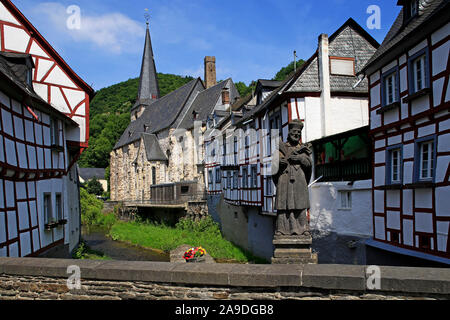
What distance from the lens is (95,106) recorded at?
10488cm

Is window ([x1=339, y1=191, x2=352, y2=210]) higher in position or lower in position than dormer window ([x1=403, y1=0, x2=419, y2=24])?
lower

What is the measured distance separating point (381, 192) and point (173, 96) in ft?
154

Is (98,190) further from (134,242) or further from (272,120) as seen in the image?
(272,120)

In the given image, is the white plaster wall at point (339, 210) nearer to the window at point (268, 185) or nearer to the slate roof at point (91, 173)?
the window at point (268, 185)

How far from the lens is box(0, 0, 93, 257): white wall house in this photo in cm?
1057

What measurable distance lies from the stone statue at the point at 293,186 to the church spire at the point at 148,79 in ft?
206

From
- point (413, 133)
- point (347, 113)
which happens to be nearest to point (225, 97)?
point (347, 113)

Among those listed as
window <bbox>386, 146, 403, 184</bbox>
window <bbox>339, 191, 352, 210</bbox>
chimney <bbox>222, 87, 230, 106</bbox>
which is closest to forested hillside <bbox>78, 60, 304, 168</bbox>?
chimney <bbox>222, 87, 230, 106</bbox>

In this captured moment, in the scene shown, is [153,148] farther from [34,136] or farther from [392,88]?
[392,88]

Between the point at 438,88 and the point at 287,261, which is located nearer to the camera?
the point at 287,261

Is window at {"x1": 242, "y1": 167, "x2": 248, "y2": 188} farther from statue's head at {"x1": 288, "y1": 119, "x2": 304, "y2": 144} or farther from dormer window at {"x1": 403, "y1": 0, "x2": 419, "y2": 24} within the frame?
statue's head at {"x1": 288, "y1": 119, "x2": 304, "y2": 144}

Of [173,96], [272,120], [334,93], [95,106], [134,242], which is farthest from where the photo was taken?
[95,106]

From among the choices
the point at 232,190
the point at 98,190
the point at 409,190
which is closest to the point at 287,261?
the point at 409,190

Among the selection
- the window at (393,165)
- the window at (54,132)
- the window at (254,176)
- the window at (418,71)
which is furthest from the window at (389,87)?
the window at (54,132)
